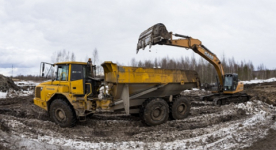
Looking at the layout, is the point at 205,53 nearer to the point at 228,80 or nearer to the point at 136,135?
the point at 228,80

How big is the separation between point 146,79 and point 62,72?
10.6 feet

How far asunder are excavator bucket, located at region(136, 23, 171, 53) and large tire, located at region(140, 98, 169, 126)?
8.27 ft

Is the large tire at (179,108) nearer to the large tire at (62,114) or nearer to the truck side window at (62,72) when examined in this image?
the large tire at (62,114)

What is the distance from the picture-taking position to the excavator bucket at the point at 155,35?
8758 millimetres

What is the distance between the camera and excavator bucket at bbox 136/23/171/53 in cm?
876

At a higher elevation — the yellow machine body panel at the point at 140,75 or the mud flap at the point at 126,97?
the yellow machine body panel at the point at 140,75

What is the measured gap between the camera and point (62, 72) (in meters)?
7.99

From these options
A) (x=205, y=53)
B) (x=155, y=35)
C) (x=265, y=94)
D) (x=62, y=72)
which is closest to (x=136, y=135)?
(x=62, y=72)

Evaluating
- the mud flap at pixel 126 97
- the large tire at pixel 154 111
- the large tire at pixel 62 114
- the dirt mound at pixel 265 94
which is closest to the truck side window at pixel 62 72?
the large tire at pixel 62 114

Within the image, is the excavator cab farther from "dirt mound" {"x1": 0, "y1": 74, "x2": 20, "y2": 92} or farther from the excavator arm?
"dirt mound" {"x1": 0, "y1": 74, "x2": 20, "y2": 92}

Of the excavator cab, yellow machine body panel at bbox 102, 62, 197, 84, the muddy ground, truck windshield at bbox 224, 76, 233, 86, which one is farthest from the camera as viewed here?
truck windshield at bbox 224, 76, 233, 86

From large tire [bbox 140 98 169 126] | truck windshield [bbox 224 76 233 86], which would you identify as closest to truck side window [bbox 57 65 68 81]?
large tire [bbox 140 98 169 126]

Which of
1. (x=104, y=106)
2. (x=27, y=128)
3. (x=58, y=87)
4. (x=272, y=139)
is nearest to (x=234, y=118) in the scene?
(x=272, y=139)

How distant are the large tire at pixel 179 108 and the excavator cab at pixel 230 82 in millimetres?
6267
